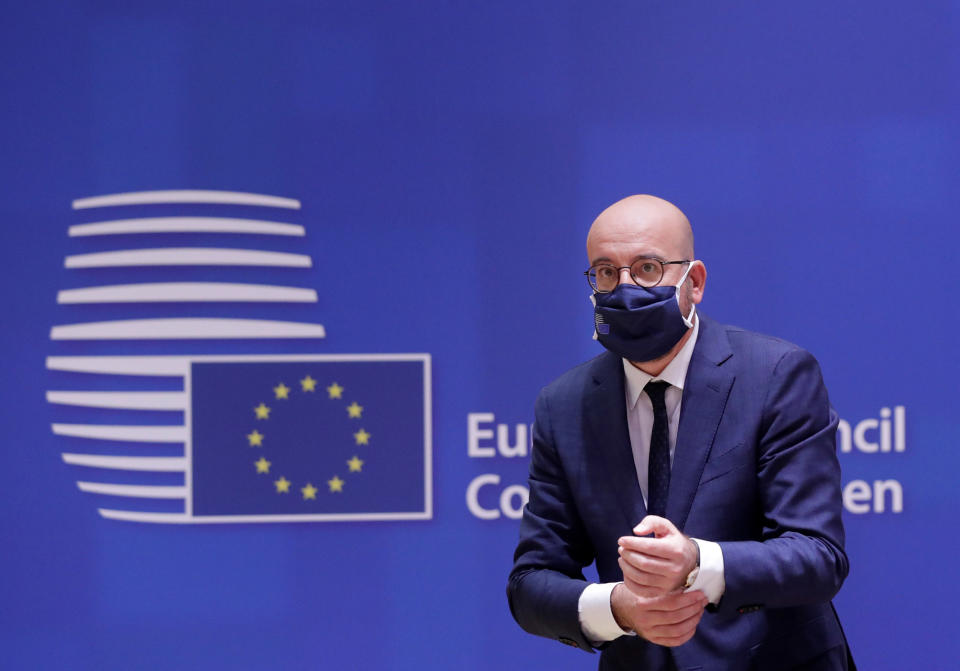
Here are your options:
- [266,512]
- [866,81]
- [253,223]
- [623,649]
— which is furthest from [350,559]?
[866,81]

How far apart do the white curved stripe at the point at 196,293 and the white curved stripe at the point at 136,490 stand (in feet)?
1.99

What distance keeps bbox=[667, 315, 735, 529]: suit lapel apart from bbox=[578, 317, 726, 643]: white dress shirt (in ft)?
0.13

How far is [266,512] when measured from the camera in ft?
9.29

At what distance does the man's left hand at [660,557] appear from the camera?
4.64ft

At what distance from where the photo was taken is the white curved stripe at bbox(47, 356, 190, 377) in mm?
2838

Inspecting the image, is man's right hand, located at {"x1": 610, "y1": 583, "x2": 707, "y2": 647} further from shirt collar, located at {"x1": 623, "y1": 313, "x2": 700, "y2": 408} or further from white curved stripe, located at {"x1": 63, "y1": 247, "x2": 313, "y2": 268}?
white curved stripe, located at {"x1": 63, "y1": 247, "x2": 313, "y2": 268}

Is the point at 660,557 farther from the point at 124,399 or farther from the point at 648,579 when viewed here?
the point at 124,399

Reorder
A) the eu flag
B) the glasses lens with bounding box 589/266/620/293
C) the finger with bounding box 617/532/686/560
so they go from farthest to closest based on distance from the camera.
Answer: the eu flag → the glasses lens with bounding box 589/266/620/293 → the finger with bounding box 617/532/686/560

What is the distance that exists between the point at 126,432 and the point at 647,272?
1.91 meters

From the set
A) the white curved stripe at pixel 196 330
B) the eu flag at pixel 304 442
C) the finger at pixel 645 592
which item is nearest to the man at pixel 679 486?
the finger at pixel 645 592

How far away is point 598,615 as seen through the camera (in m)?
1.59

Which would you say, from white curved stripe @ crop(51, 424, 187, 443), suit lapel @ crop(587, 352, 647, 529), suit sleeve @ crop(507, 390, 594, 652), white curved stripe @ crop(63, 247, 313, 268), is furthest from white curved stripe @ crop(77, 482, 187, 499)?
suit lapel @ crop(587, 352, 647, 529)

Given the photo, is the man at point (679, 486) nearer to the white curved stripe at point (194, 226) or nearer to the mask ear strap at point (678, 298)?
the mask ear strap at point (678, 298)

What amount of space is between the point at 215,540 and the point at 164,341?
2.20ft
